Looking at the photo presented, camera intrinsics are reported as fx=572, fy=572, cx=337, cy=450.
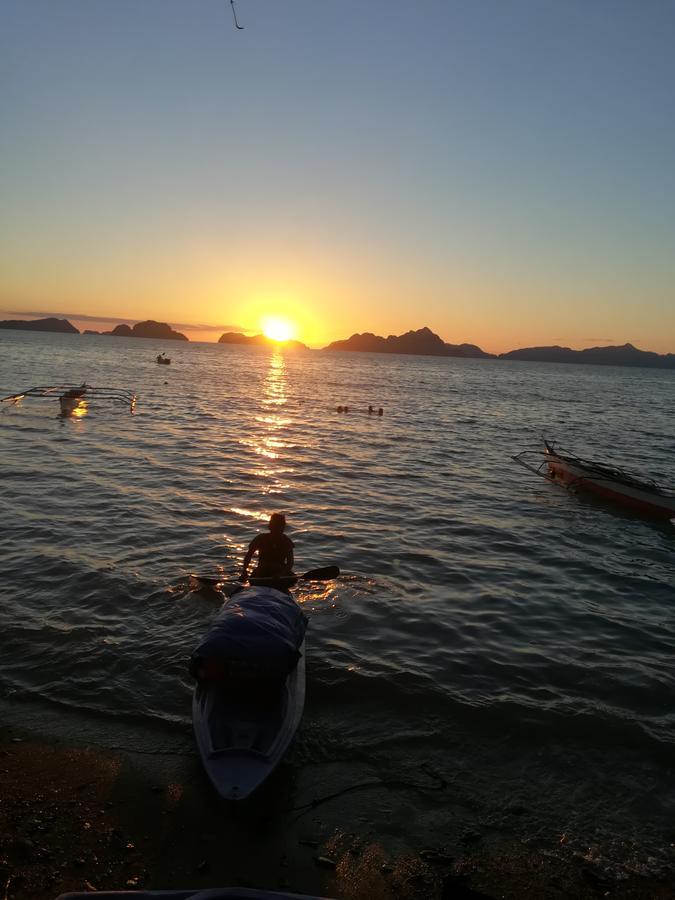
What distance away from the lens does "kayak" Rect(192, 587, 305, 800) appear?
742 centimetres

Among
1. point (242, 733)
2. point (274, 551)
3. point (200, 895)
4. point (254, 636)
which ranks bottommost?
point (242, 733)

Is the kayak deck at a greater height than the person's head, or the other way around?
the person's head

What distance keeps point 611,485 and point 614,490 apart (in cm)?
36

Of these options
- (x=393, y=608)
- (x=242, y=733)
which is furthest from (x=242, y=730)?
(x=393, y=608)

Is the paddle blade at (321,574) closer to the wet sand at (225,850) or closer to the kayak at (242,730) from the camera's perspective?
the kayak at (242,730)

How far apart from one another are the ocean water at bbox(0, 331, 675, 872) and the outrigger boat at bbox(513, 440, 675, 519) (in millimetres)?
848

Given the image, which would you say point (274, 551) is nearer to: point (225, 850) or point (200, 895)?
point (225, 850)

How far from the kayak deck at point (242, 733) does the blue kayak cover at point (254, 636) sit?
613mm

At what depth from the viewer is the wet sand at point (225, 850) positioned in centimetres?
644

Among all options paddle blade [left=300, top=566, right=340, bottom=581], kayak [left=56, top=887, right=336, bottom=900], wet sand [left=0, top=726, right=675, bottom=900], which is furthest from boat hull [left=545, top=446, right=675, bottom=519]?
kayak [left=56, top=887, right=336, bottom=900]

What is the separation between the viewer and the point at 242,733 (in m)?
8.10

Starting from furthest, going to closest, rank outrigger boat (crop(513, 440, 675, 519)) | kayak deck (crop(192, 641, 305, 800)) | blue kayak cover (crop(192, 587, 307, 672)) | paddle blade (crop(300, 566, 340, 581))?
outrigger boat (crop(513, 440, 675, 519)) → paddle blade (crop(300, 566, 340, 581)) → blue kayak cover (crop(192, 587, 307, 672)) → kayak deck (crop(192, 641, 305, 800))

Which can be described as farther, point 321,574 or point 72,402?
point 72,402

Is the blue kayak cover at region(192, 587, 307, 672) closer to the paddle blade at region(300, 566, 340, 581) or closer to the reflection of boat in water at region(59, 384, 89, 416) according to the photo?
the paddle blade at region(300, 566, 340, 581)
